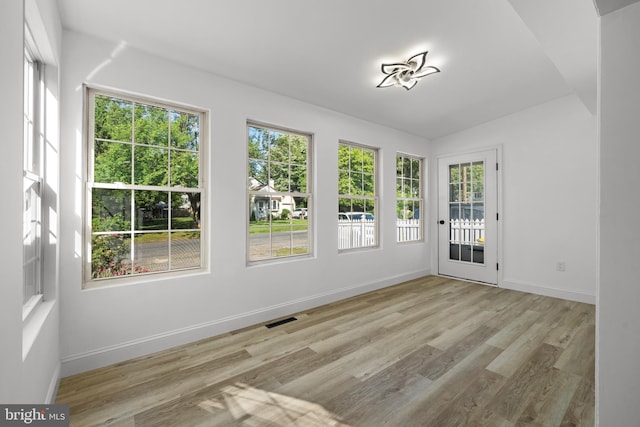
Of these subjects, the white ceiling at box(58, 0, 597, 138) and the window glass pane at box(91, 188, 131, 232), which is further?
the window glass pane at box(91, 188, 131, 232)

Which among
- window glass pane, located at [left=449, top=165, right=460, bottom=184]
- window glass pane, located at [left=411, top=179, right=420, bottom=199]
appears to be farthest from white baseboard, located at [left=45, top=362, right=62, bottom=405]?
window glass pane, located at [left=449, top=165, right=460, bottom=184]

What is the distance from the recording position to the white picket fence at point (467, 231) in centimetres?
482

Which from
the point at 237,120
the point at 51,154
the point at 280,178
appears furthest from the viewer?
the point at 280,178

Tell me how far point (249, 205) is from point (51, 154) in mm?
1657

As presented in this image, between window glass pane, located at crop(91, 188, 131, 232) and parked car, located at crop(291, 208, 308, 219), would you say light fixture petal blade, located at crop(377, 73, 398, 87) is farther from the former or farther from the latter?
window glass pane, located at crop(91, 188, 131, 232)

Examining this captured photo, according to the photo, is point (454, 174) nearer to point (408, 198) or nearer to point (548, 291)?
point (408, 198)

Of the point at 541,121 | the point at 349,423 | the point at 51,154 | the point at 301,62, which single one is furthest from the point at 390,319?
the point at 541,121

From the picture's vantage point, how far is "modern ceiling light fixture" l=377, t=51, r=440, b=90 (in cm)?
284

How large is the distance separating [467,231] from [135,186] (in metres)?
4.92

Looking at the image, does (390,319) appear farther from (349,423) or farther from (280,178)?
(280,178)

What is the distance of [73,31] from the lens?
2.15 m

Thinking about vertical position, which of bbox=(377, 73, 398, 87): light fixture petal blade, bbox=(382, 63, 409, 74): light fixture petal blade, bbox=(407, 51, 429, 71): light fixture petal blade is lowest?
bbox=(377, 73, 398, 87): light fixture petal blade

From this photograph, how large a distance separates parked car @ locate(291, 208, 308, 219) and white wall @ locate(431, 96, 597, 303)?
3267 mm

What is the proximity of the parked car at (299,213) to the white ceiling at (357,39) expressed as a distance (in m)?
1.39
